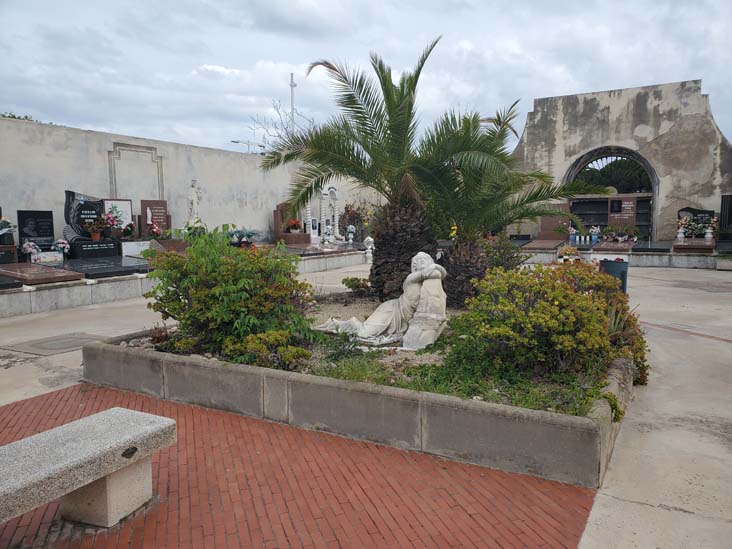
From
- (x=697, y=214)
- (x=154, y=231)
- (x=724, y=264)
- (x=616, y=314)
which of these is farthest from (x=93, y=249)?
(x=697, y=214)

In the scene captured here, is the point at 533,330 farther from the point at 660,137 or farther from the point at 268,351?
the point at 660,137

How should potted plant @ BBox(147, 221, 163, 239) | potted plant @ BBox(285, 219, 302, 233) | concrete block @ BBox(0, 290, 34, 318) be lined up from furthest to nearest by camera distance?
potted plant @ BBox(285, 219, 302, 233)
potted plant @ BBox(147, 221, 163, 239)
concrete block @ BBox(0, 290, 34, 318)

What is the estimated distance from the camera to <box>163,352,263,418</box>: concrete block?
5320mm

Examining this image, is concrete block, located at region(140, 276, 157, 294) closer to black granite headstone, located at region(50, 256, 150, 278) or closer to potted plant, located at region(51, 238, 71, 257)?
black granite headstone, located at region(50, 256, 150, 278)

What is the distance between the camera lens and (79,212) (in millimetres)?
16828

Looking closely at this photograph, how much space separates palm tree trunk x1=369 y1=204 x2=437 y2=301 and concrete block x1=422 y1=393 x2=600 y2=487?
542 cm

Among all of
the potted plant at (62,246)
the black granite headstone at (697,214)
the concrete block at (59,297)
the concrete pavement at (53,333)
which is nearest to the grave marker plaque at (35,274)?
the concrete block at (59,297)

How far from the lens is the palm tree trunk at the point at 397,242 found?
32.6ft

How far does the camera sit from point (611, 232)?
2788cm

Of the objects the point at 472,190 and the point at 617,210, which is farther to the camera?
the point at 617,210

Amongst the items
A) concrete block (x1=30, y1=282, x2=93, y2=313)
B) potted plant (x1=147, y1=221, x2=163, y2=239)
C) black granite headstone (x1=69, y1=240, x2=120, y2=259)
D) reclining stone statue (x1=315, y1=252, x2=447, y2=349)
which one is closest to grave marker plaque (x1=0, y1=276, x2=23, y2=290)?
concrete block (x1=30, y1=282, x2=93, y2=313)

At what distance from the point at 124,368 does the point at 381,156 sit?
5.60 m

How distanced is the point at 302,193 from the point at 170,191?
12.9 m

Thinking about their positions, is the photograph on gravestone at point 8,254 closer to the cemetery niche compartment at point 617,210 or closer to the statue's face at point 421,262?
the statue's face at point 421,262
